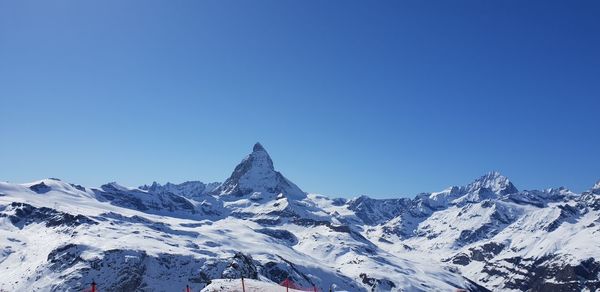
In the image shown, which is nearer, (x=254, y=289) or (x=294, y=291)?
(x=254, y=289)

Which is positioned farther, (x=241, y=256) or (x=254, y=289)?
(x=241, y=256)

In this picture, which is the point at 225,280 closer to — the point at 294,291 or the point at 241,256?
the point at 241,256

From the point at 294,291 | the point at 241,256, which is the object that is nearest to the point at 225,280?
the point at 241,256
